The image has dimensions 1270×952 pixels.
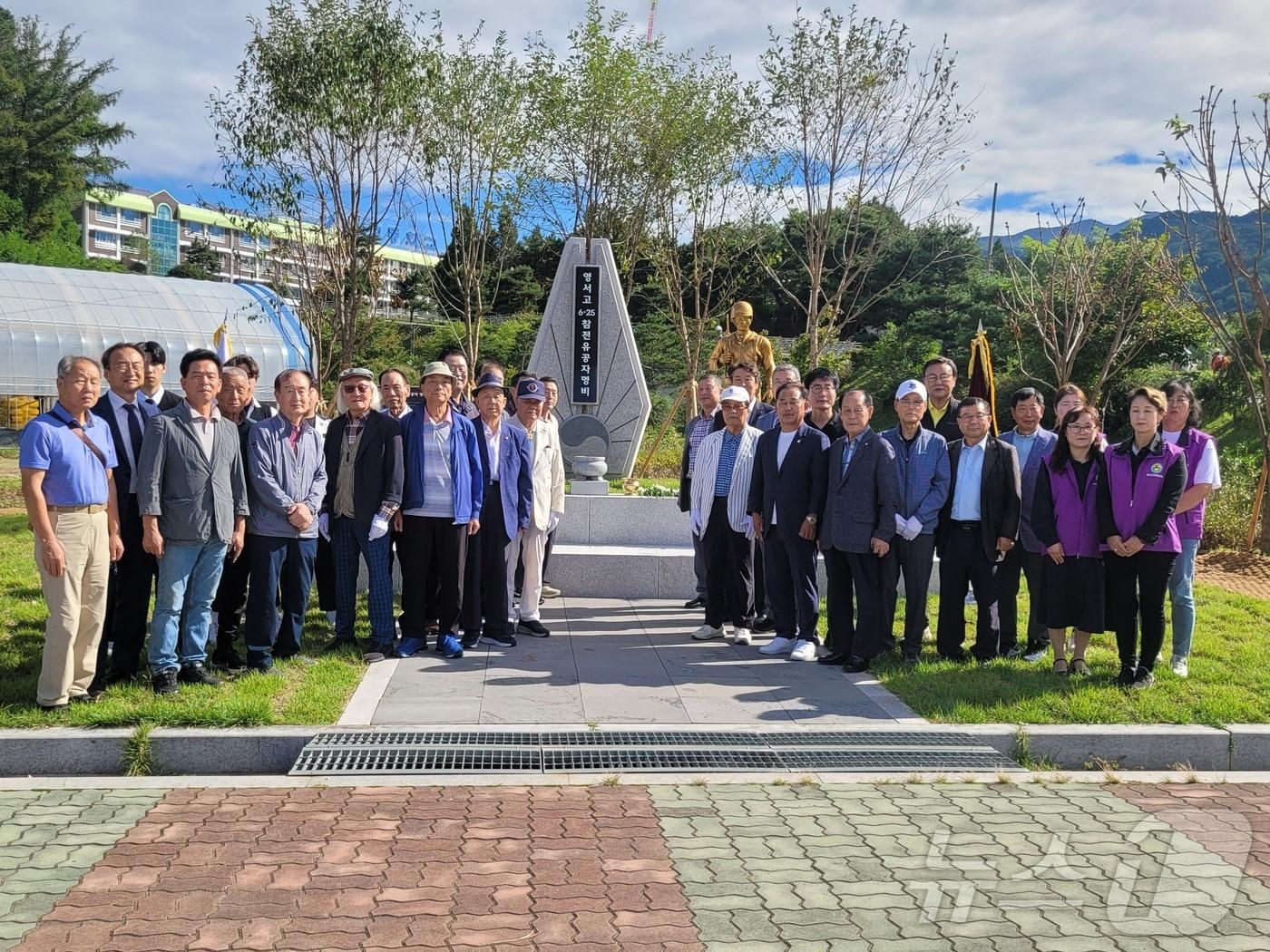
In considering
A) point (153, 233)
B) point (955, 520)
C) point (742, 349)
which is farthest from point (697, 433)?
point (153, 233)

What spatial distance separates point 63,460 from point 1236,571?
10950 mm

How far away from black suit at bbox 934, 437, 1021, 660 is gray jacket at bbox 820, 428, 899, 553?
1.64 feet

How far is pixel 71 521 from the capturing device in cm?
514

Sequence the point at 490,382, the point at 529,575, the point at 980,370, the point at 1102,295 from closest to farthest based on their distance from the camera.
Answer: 1. the point at 490,382
2. the point at 529,575
3. the point at 980,370
4. the point at 1102,295

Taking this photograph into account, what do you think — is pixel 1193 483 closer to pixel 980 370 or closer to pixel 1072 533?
pixel 1072 533

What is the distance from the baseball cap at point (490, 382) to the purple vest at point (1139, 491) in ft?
13.8

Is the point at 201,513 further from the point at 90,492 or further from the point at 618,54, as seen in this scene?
the point at 618,54

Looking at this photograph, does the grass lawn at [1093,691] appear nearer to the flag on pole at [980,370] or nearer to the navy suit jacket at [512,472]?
the flag on pole at [980,370]

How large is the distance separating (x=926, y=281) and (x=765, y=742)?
29391 mm

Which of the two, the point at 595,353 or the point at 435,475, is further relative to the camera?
the point at 595,353

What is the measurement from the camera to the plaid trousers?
6.61 m

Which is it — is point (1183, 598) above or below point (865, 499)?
below

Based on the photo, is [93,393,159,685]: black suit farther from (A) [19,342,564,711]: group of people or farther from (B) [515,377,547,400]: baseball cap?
(B) [515,377,547,400]: baseball cap

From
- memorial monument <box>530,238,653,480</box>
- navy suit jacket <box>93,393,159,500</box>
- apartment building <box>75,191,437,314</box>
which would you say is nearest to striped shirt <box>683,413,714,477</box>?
memorial monument <box>530,238,653,480</box>
